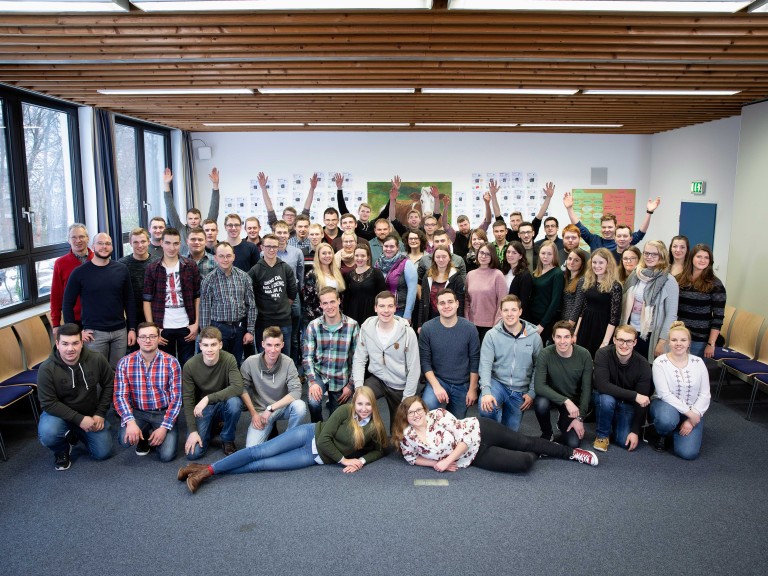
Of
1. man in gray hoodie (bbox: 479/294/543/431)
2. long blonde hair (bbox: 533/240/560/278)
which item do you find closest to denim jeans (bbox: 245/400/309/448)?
man in gray hoodie (bbox: 479/294/543/431)

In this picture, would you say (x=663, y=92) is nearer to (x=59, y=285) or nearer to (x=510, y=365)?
(x=510, y=365)

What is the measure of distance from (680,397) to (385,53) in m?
3.66

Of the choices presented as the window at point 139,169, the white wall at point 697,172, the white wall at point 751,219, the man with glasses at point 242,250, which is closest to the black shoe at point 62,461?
the man with glasses at point 242,250

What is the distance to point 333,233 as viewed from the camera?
701 cm

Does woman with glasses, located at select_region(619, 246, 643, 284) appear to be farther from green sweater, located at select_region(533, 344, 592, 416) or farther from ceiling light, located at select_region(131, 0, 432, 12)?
ceiling light, located at select_region(131, 0, 432, 12)

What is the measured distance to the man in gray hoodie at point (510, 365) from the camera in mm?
4883

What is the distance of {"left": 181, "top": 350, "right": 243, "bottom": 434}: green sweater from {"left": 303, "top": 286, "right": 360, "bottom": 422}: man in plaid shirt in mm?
620

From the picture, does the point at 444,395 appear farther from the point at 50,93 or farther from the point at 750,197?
the point at 50,93

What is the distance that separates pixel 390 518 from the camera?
3801 mm

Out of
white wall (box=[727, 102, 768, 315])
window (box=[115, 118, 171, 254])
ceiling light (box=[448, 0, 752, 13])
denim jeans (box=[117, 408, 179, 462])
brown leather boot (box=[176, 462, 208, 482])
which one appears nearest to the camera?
ceiling light (box=[448, 0, 752, 13])

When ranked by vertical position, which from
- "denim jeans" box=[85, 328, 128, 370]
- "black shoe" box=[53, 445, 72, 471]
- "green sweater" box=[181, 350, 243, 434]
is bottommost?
"black shoe" box=[53, 445, 72, 471]

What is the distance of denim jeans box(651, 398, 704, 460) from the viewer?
15.2 feet

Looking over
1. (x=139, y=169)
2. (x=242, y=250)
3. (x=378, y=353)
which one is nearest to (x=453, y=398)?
(x=378, y=353)

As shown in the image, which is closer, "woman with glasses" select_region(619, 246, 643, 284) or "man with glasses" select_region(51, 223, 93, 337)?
"man with glasses" select_region(51, 223, 93, 337)
